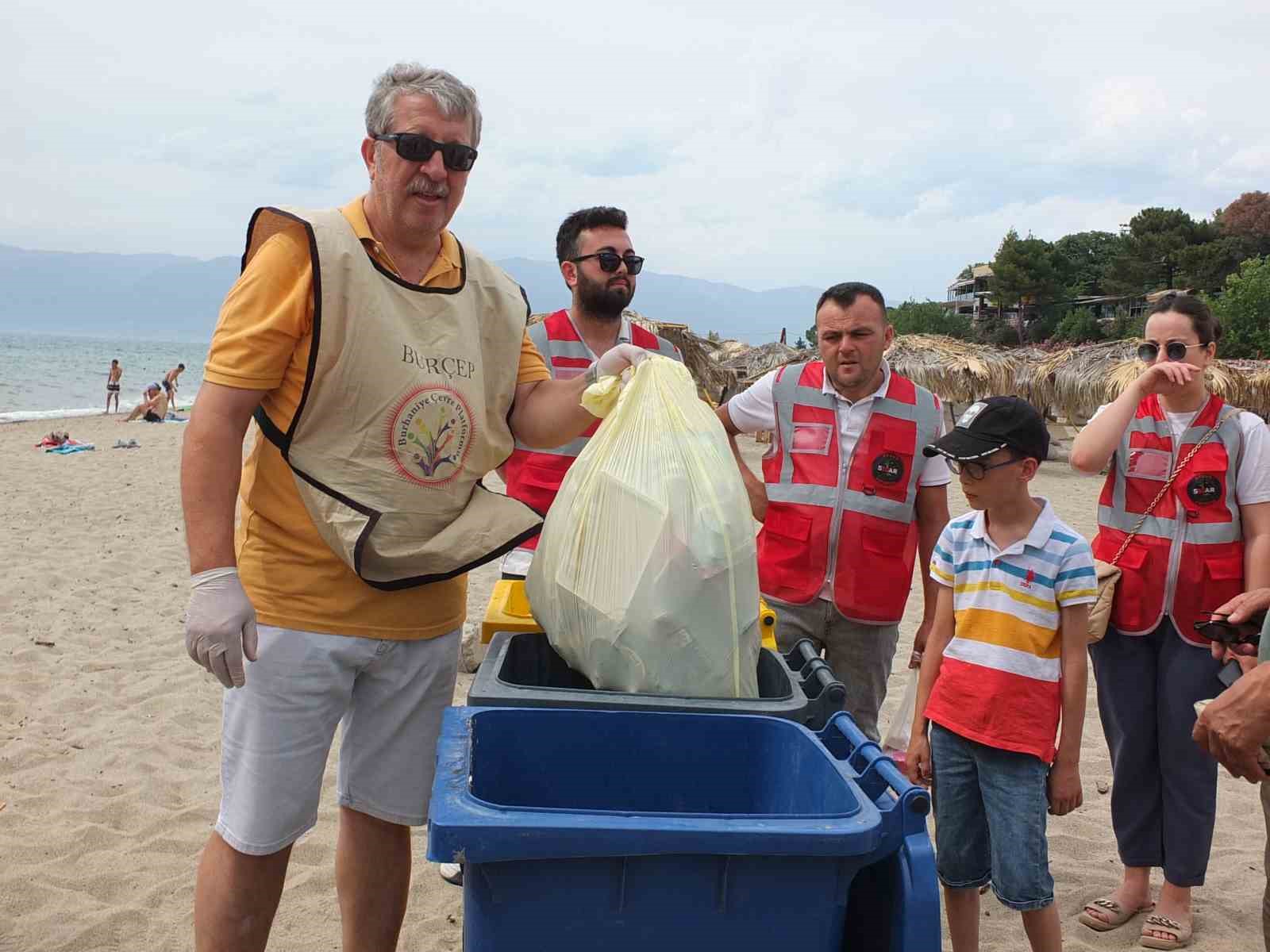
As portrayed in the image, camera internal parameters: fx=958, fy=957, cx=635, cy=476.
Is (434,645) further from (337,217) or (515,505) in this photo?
(337,217)

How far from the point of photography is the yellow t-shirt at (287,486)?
178 cm

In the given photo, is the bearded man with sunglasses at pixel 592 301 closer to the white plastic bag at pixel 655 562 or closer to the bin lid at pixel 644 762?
the white plastic bag at pixel 655 562

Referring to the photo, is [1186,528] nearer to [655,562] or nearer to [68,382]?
[655,562]

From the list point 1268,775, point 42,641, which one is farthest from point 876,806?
point 42,641

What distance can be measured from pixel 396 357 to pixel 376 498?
10.9 inches

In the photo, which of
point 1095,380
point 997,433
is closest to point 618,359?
point 997,433

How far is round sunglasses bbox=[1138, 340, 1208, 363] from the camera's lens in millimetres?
2625

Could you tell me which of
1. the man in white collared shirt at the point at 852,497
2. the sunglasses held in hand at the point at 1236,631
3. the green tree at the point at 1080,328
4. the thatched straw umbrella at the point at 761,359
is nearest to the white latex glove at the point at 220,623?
the man in white collared shirt at the point at 852,497

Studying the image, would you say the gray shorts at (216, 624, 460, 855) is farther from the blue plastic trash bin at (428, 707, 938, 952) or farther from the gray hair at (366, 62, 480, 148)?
the gray hair at (366, 62, 480, 148)

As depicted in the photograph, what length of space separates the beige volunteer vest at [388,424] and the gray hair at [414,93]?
24cm

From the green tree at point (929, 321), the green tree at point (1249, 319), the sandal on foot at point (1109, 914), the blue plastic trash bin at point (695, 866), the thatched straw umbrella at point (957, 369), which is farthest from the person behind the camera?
the green tree at point (929, 321)

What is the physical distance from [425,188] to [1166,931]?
279 cm

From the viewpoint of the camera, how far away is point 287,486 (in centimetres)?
190

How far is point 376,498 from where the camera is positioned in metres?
1.88
